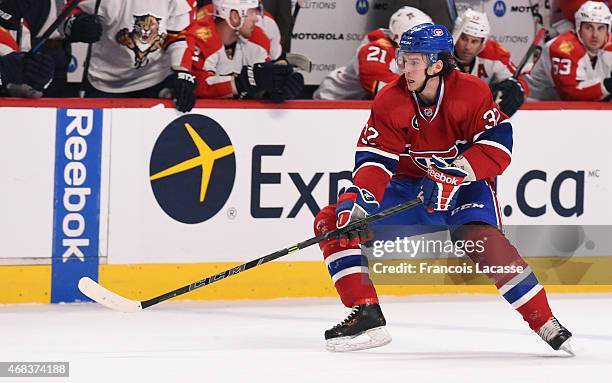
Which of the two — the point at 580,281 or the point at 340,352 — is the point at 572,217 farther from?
the point at 340,352

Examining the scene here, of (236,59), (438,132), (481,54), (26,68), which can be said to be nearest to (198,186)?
(236,59)

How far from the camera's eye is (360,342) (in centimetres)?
527

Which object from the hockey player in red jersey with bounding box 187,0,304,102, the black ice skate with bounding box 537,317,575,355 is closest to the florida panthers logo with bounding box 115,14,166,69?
the hockey player in red jersey with bounding box 187,0,304,102

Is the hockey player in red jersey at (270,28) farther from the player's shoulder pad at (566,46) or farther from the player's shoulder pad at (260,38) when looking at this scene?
the player's shoulder pad at (566,46)

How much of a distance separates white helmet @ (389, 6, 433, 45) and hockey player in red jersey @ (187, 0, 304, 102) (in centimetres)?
61

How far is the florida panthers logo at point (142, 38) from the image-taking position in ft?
20.6

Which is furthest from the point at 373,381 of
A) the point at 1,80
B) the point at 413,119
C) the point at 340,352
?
the point at 1,80

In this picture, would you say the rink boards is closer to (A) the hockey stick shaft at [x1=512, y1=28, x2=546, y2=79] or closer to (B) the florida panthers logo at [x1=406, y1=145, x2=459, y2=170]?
(A) the hockey stick shaft at [x1=512, y1=28, x2=546, y2=79]

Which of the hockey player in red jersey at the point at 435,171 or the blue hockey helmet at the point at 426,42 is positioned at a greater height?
the blue hockey helmet at the point at 426,42

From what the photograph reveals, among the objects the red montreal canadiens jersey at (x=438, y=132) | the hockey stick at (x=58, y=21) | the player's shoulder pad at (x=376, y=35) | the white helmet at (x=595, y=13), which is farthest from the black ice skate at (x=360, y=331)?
the white helmet at (x=595, y=13)

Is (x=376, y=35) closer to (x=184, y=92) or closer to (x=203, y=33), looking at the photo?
(x=203, y=33)

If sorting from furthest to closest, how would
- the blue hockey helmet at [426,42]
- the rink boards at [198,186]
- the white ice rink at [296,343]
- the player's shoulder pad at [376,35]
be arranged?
the player's shoulder pad at [376,35]
the rink boards at [198,186]
the blue hockey helmet at [426,42]
the white ice rink at [296,343]

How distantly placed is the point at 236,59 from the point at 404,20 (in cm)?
82

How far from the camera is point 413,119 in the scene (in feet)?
17.0
